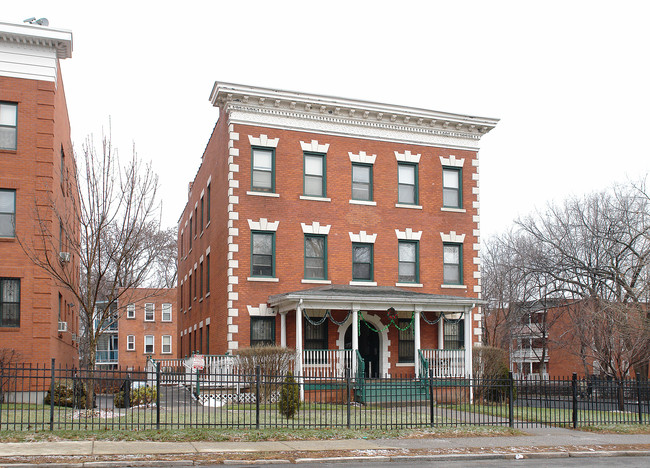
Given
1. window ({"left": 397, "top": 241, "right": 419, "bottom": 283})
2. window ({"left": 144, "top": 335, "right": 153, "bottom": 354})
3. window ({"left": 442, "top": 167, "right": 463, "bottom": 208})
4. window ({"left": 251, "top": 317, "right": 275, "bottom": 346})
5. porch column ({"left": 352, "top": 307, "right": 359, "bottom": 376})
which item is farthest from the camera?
window ({"left": 144, "top": 335, "right": 153, "bottom": 354})

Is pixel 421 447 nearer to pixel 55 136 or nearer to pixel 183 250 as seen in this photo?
pixel 55 136

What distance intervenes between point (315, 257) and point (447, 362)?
6266 mm

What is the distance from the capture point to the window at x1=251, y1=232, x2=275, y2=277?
86.3 ft

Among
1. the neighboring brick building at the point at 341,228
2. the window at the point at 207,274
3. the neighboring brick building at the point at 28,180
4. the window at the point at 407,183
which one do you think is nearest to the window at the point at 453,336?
the neighboring brick building at the point at 341,228

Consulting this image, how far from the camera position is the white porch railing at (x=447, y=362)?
25.9 m

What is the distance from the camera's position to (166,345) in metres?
62.2

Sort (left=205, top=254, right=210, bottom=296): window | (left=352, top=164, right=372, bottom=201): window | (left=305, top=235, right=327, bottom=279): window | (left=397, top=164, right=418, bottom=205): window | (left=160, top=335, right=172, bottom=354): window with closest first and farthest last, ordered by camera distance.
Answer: (left=305, top=235, right=327, bottom=279): window
(left=352, top=164, right=372, bottom=201): window
(left=397, top=164, right=418, bottom=205): window
(left=205, top=254, right=210, bottom=296): window
(left=160, top=335, right=172, bottom=354): window

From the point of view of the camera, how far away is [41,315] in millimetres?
23016

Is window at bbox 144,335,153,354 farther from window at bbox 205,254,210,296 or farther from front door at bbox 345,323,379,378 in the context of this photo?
front door at bbox 345,323,379,378

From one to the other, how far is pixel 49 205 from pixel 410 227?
1347 cm

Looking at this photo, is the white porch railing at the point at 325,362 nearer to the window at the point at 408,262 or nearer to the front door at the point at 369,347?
the front door at the point at 369,347

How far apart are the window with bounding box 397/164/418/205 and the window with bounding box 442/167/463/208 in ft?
4.33

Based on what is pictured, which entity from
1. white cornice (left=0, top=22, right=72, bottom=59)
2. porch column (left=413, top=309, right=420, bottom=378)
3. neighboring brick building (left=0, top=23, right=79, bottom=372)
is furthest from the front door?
white cornice (left=0, top=22, right=72, bottom=59)

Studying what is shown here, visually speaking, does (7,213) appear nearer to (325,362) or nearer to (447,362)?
(325,362)
